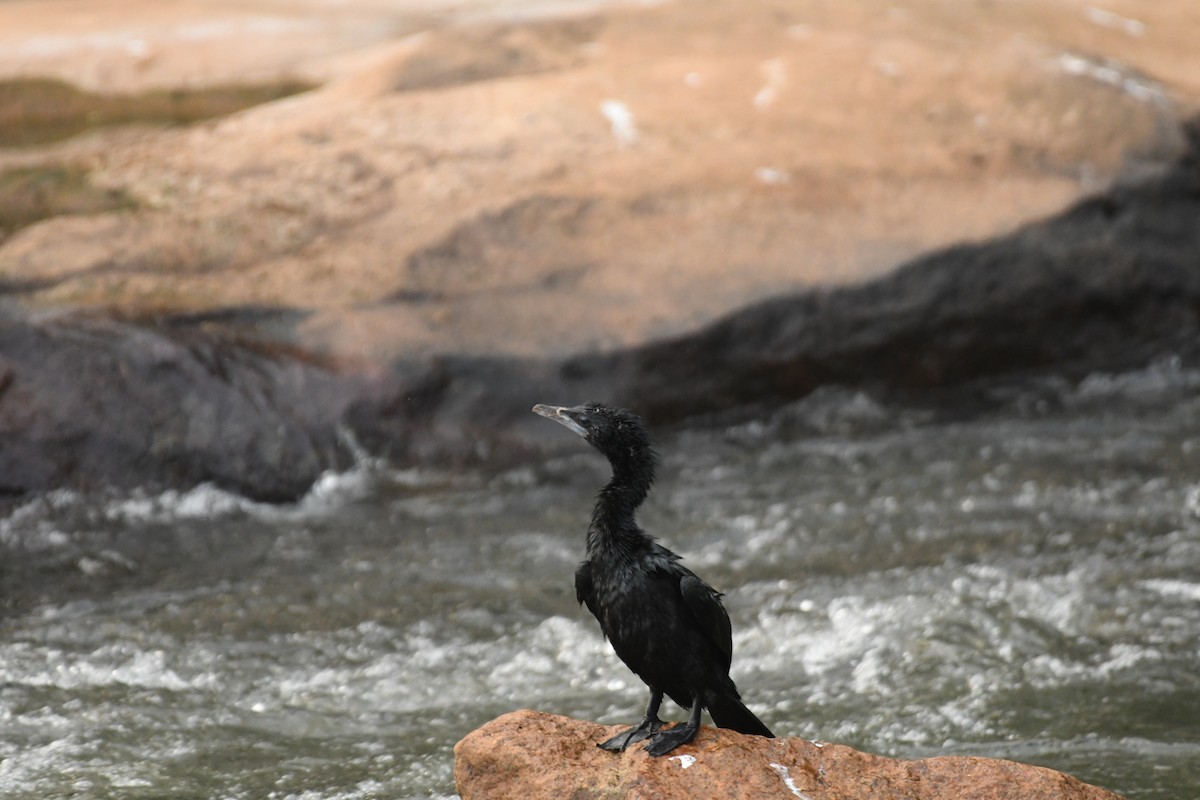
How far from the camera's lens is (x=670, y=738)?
12.5 ft

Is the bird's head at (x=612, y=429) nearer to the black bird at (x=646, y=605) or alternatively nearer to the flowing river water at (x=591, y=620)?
the black bird at (x=646, y=605)

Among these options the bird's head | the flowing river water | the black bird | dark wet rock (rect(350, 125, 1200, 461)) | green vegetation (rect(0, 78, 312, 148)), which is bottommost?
the flowing river water

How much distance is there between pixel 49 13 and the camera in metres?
12.0

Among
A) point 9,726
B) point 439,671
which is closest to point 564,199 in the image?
point 439,671

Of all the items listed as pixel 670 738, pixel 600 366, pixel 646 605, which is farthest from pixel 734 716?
pixel 600 366

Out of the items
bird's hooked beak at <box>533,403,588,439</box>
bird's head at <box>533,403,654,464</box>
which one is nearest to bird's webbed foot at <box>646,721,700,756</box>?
bird's head at <box>533,403,654,464</box>

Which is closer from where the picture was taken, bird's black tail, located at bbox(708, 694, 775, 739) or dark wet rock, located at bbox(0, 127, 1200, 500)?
bird's black tail, located at bbox(708, 694, 775, 739)

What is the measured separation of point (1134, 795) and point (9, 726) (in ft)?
13.7

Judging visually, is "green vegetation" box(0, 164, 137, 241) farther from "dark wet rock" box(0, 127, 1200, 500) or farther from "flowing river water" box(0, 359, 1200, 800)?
"flowing river water" box(0, 359, 1200, 800)

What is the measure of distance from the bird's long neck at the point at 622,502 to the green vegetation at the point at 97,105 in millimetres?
6808

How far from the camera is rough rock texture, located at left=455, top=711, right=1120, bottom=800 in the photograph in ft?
12.0

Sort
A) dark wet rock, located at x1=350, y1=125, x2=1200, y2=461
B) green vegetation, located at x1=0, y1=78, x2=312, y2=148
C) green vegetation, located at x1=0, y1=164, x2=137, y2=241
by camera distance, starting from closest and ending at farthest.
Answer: dark wet rock, located at x1=350, y1=125, x2=1200, y2=461
green vegetation, located at x1=0, y1=164, x2=137, y2=241
green vegetation, located at x1=0, y1=78, x2=312, y2=148

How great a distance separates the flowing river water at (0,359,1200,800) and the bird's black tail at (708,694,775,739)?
45.3 inches

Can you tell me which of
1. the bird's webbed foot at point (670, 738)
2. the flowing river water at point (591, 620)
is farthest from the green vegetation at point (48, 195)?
the bird's webbed foot at point (670, 738)
